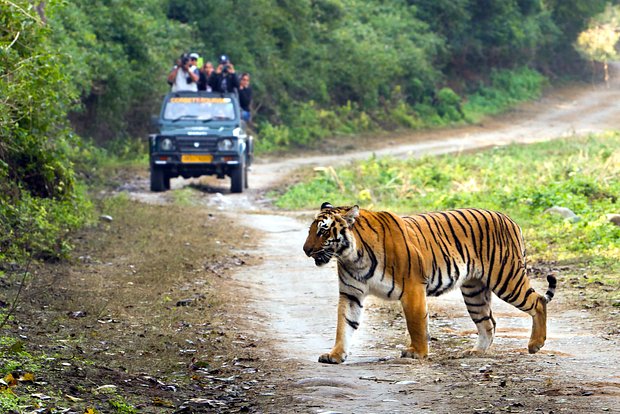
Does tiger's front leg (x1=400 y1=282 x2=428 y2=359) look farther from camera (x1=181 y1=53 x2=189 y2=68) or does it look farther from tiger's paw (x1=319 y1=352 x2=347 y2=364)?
camera (x1=181 y1=53 x2=189 y2=68)

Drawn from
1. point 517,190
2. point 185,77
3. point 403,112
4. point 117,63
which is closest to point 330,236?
point 517,190

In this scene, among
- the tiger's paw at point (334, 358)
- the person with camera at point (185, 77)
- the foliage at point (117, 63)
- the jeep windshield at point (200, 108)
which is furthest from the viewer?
the foliage at point (117, 63)

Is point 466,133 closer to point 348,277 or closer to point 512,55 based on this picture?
point 512,55

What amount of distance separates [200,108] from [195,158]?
113 centimetres

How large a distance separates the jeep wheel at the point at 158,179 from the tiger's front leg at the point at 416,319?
14938 millimetres

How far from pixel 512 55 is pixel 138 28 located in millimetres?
23653

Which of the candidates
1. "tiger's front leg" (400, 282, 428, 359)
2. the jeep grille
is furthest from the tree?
"tiger's front leg" (400, 282, 428, 359)

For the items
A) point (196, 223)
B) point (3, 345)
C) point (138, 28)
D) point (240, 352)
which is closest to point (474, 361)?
point (240, 352)

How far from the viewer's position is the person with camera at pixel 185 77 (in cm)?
2486

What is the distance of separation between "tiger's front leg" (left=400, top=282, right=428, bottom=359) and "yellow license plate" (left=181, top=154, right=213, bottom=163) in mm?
14476

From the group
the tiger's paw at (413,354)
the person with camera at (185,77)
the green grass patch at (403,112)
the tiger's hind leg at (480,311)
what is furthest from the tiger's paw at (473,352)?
the green grass patch at (403,112)

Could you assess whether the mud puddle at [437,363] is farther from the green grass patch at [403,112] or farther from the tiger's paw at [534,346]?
the green grass patch at [403,112]

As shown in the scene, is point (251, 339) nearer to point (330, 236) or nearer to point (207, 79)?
point (330, 236)

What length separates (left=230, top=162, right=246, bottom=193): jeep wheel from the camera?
76.8 feet
